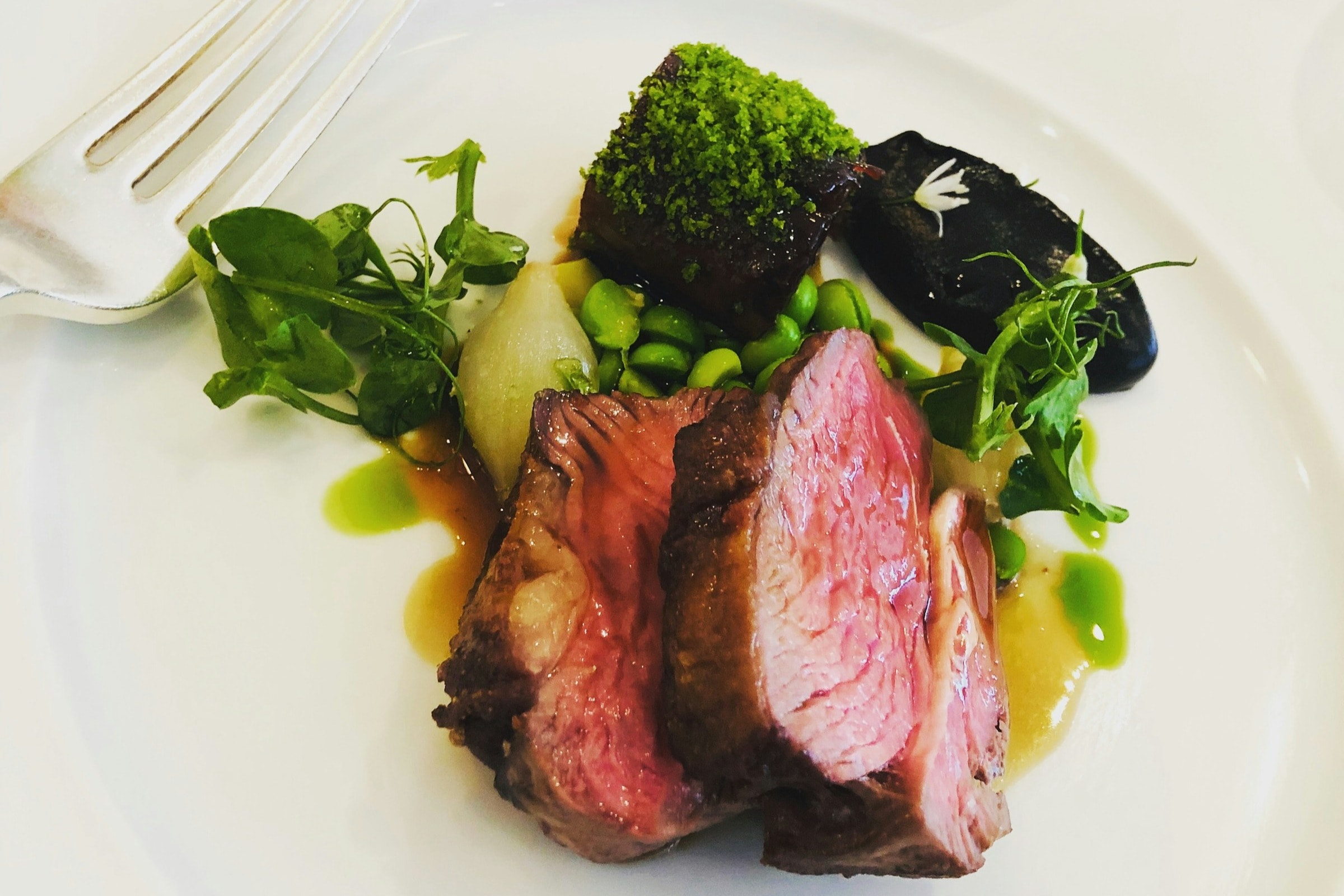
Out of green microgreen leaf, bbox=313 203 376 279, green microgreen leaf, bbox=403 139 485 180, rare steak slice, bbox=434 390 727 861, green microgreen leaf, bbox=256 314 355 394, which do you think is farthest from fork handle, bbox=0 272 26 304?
rare steak slice, bbox=434 390 727 861

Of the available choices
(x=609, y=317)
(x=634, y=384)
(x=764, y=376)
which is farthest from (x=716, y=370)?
(x=609, y=317)

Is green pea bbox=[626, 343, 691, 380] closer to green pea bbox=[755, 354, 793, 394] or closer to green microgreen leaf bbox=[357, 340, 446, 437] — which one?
green pea bbox=[755, 354, 793, 394]

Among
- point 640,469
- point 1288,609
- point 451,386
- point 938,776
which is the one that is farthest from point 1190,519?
point 451,386

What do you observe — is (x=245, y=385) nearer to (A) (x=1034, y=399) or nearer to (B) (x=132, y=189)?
(B) (x=132, y=189)

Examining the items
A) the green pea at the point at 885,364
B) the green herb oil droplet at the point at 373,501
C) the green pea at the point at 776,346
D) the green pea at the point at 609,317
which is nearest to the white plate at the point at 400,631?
the green herb oil droplet at the point at 373,501

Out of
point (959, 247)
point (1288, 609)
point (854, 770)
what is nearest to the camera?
point (854, 770)

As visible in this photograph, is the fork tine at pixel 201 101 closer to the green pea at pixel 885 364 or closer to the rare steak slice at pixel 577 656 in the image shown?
the rare steak slice at pixel 577 656

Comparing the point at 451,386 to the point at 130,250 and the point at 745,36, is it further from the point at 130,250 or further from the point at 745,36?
the point at 745,36
